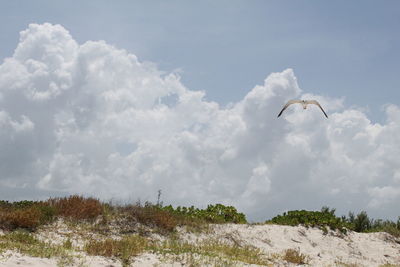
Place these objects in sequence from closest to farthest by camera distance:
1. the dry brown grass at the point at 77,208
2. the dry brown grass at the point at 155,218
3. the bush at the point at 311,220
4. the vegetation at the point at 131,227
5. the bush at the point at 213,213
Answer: the vegetation at the point at 131,227 → the dry brown grass at the point at 77,208 → the dry brown grass at the point at 155,218 → the bush at the point at 213,213 → the bush at the point at 311,220

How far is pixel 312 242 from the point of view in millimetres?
22859

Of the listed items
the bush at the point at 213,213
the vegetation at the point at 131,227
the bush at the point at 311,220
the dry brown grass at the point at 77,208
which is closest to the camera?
the vegetation at the point at 131,227

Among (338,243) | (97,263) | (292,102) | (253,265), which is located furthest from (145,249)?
(338,243)

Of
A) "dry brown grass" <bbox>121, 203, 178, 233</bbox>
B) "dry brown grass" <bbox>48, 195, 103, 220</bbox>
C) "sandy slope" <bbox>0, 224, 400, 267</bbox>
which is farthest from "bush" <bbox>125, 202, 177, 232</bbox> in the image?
"dry brown grass" <bbox>48, 195, 103, 220</bbox>

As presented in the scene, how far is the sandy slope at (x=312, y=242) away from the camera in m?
19.4

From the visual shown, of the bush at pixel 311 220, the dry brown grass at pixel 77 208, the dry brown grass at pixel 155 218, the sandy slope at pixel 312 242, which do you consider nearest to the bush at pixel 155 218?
the dry brown grass at pixel 155 218

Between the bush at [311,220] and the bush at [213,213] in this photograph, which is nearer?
the bush at [213,213]

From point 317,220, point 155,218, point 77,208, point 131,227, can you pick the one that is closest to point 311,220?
point 317,220

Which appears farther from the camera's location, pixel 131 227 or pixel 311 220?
pixel 311 220

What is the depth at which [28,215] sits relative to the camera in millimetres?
17500

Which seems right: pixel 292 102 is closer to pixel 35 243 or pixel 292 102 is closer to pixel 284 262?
pixel 284 262

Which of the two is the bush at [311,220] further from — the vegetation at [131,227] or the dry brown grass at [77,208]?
the dry brown grass at [77,208]

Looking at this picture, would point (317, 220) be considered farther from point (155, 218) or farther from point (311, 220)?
point (155, 218)

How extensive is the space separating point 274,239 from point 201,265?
343 inches
